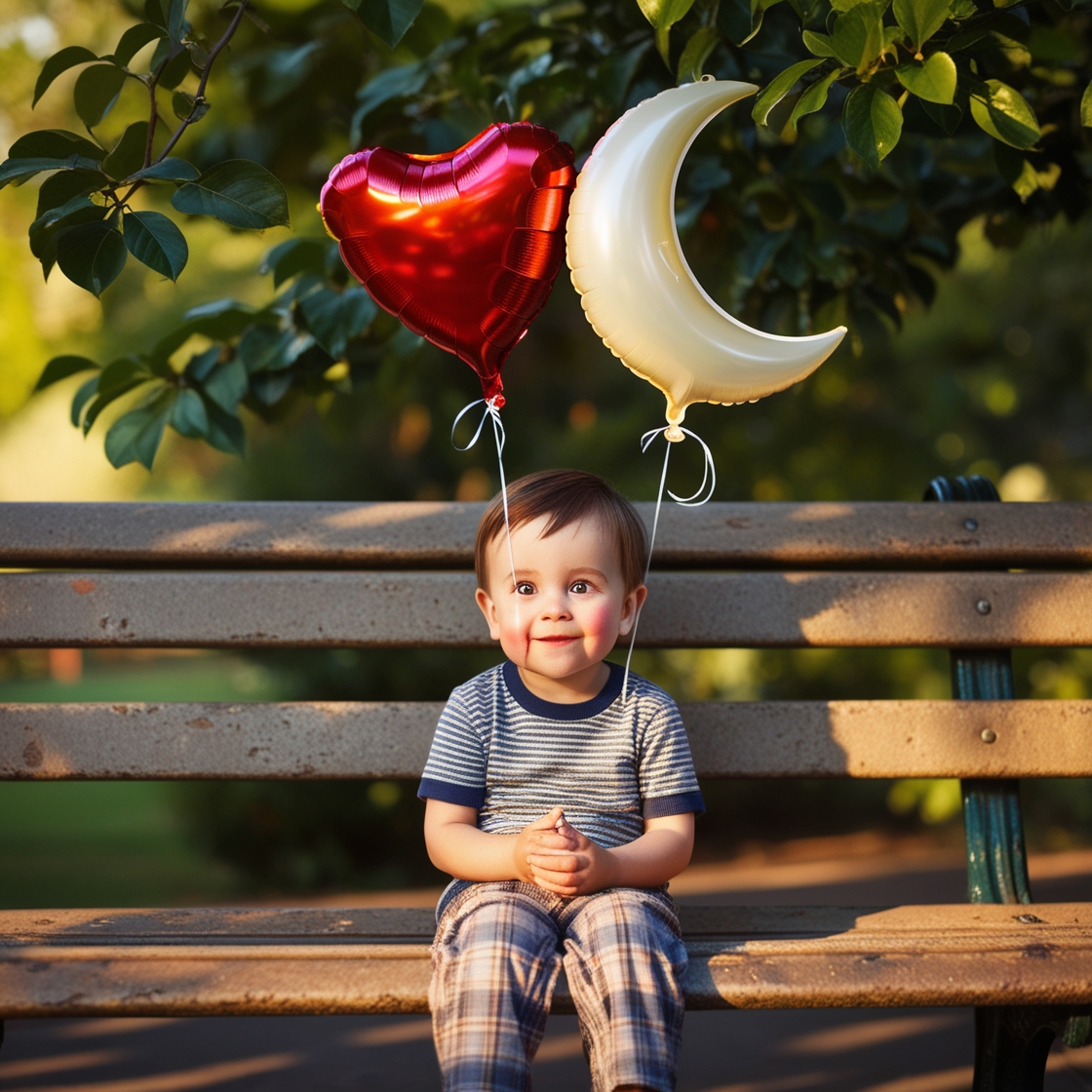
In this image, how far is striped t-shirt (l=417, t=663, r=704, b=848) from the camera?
6.14 feet

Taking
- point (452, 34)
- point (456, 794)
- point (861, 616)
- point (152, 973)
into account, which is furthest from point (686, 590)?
point (452, 34)

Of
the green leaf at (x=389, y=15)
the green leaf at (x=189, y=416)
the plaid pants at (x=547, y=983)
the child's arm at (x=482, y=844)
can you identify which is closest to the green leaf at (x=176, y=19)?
the green leaf at (x=389, y=15)

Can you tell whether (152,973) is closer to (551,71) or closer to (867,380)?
(551,71)

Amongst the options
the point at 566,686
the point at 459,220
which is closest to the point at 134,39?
the point at 459,220

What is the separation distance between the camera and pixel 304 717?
7.11 ft

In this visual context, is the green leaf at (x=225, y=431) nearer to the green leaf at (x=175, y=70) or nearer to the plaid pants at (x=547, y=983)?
the green leaf at (x=175, y=70)

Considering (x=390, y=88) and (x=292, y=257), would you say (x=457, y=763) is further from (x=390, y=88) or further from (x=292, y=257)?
(x=390, y=88)

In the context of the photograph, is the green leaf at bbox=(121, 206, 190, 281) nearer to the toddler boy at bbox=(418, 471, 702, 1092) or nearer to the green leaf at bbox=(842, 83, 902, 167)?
the toddler boy at bbox=(418, 471, 702, 1092)

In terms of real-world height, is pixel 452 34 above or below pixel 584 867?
above

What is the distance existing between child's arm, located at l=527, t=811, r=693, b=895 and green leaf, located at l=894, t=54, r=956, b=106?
1.13 meters

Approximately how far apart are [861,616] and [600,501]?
2.26 feet

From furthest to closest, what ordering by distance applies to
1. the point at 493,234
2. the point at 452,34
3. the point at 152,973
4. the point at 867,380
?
the point at 867,380 < the point at 452,34 < the point at 493,234 < the point at 152,973

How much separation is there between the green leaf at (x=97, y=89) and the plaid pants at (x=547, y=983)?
135 centimetres

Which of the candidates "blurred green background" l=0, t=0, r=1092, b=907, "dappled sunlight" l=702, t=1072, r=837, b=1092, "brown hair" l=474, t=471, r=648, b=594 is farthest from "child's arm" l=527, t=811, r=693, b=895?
"blurred green background" l=0, t=0, r=1092, b=907
